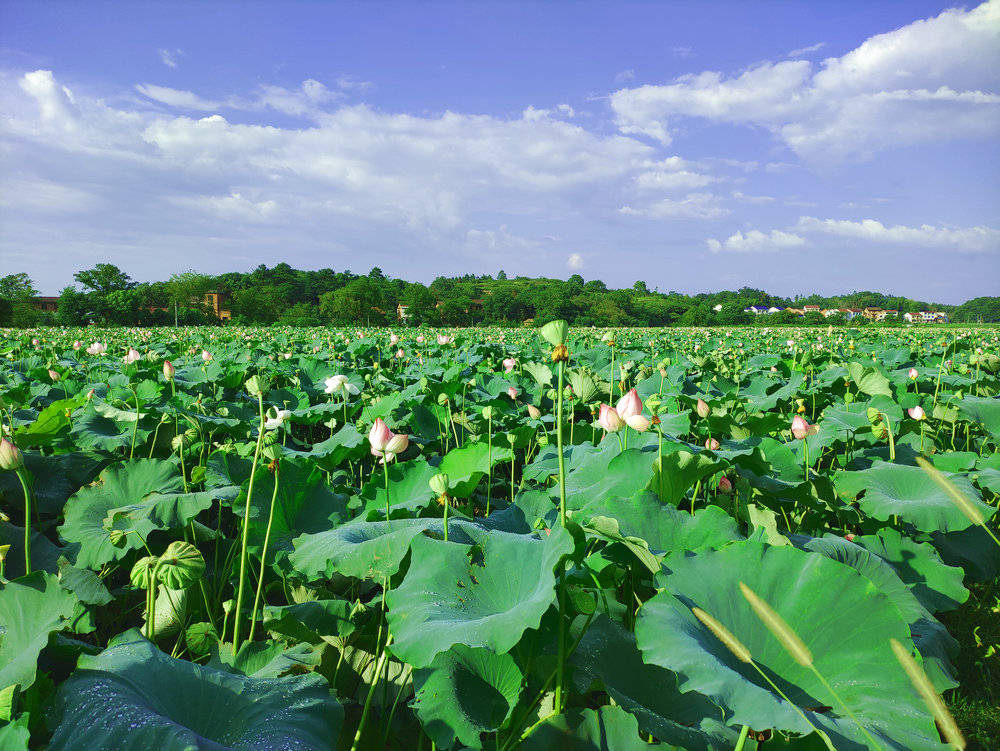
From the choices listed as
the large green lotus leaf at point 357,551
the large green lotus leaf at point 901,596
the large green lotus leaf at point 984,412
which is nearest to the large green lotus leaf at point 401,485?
the large green lotus leaf at point 357,551

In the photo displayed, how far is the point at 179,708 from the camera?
815 mm

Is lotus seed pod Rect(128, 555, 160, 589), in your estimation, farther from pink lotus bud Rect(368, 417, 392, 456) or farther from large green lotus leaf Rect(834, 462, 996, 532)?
large green lotus leaf Rect(834, 462, 996, 532)

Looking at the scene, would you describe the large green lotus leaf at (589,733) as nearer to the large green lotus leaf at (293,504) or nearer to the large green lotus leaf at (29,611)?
the large green lotus leaf at (29,611)

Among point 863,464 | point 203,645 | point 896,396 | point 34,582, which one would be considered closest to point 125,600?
point 203,645

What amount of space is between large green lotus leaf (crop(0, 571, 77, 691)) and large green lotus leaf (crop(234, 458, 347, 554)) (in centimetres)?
50

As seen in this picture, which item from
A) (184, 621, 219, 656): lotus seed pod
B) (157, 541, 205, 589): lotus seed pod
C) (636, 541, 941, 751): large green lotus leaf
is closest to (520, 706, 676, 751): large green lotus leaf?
(636, 541, 941, 751): large green lotus leaf

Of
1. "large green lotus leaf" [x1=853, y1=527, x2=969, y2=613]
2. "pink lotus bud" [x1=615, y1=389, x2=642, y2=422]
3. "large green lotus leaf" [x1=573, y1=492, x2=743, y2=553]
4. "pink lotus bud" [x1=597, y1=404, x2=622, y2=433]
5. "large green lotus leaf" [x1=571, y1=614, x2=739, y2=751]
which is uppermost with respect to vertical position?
"pink lotus bud" [x1=615, y1=389, x2=642, y2=422]

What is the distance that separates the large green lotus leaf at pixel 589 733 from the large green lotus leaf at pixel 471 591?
0.59 ft

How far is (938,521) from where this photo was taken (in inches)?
62.9

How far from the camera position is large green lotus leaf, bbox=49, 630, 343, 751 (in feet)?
2.25

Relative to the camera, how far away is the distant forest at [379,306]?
1204 inches

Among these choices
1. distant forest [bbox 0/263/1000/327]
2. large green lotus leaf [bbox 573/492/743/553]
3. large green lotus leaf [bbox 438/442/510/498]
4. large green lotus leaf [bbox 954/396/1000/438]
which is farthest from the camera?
distant forest [bbox 0/263/1000/327]

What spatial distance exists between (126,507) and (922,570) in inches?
92.7

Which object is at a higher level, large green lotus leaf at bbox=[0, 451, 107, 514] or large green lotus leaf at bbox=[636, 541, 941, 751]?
large green lotus leaf at bbox=[636, 541, 941, 751]
